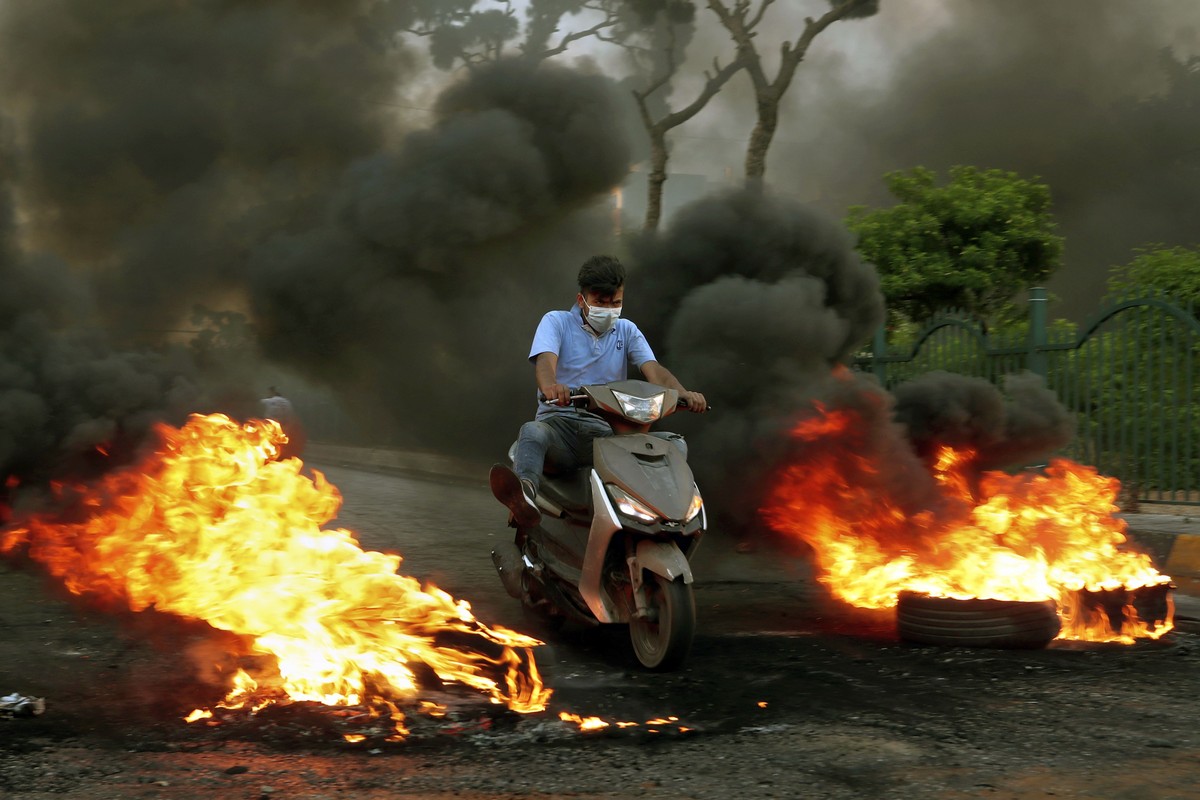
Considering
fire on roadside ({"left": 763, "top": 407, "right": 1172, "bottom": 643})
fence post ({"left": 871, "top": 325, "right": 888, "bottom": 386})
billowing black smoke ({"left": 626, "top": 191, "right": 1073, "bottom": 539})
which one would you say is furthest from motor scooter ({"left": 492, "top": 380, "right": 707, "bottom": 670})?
fence post ({"left": 871, "top": 325, "right": 888, "bottom": 386})

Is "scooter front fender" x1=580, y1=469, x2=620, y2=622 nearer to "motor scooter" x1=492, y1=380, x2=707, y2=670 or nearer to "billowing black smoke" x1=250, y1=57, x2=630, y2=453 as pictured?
"motor scooter" x1=492, y1=380, x2=707, y2=670

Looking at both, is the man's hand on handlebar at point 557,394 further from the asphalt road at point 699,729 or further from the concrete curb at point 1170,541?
the concrete curb at point 1170,541

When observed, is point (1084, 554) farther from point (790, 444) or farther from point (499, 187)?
point (499, 187)

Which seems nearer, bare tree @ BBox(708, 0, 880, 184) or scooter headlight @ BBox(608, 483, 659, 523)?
scooter headlight @ BBox(608, 483, 659, 523)

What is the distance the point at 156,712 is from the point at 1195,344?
27.1 ft

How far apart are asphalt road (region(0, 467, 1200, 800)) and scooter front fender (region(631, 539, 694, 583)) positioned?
0.44m

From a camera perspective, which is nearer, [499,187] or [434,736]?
[434,736]

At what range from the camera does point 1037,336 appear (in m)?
10.8

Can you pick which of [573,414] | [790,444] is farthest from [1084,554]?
[573,414]

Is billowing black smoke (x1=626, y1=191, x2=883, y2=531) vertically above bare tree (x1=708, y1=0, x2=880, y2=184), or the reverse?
bare tree (x1=708, y1=0, x2=880, y2=184)

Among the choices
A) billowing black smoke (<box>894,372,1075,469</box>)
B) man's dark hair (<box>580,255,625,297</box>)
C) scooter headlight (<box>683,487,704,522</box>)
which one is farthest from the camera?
billowing black smoke (<box>894,372,1075,469</box>)

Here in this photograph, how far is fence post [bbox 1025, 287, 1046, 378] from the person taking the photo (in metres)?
10.7

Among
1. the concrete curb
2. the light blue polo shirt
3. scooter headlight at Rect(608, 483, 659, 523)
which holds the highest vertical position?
the light blue polo shirt

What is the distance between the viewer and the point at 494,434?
10484 millimetres
